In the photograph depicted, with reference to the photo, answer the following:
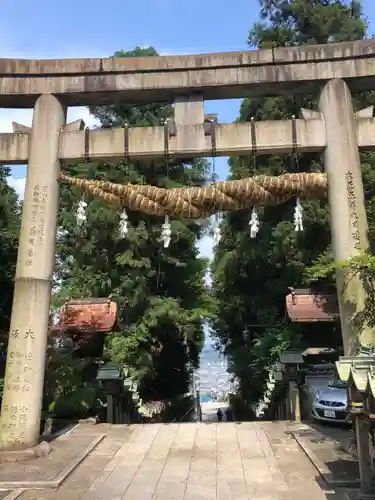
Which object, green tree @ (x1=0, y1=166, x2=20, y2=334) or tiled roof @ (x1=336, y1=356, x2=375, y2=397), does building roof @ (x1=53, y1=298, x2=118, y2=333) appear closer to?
green tree @ (x1=0, y1=166, x2=20, y2=334)

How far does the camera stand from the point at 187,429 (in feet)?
32.8

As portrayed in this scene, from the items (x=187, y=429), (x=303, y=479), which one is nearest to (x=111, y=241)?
(x=187, y=429)

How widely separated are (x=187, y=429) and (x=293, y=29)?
49.3 ft

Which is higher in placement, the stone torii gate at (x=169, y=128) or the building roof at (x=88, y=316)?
the stone torii gate at (x=169, y=128)

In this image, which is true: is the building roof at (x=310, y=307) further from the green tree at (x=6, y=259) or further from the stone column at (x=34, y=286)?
the green tree at (x=6, y=259)

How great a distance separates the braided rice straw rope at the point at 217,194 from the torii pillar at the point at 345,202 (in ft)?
1.17

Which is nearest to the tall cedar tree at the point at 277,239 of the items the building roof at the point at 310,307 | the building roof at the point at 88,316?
the building roof at the point at 310,307

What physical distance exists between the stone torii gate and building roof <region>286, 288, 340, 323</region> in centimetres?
461

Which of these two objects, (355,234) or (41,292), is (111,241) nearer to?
(41,292)

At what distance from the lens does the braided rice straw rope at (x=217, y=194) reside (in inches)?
316

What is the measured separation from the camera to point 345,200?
26.5 feet

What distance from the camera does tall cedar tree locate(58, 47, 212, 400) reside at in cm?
1677

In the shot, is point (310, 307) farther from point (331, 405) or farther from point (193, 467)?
point (193, 467)

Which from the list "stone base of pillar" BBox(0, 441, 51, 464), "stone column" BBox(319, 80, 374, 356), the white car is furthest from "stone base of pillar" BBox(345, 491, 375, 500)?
"stone base of pillar" BBox(0, 441, 51, 464)
